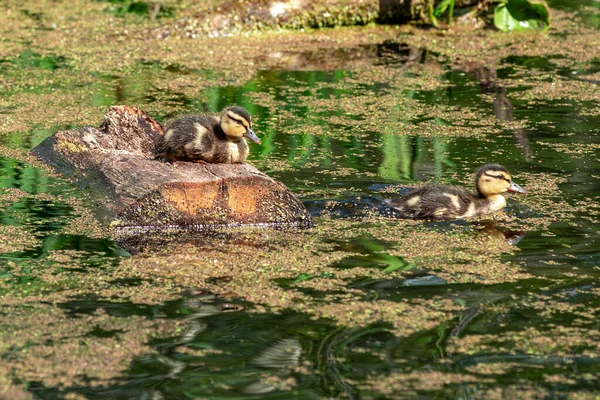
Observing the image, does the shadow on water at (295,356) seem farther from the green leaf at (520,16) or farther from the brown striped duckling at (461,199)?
the green leaf at (520,16)

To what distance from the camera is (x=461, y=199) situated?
607 cm

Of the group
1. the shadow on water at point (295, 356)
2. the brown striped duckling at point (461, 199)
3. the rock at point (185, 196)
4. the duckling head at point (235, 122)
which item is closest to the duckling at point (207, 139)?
the duckling head at point (235, 122)

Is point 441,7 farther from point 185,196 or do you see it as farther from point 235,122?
point 185,196

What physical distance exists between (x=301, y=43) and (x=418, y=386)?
7.44 m

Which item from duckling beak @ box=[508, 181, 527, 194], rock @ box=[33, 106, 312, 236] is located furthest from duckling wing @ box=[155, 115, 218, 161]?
duckling beak @ box=[508, 181, 527, 194]

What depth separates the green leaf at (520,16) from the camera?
36.4ft

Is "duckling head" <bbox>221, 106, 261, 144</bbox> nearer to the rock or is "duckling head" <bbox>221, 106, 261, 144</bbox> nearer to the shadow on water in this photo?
the rock

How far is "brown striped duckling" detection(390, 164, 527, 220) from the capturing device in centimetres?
598

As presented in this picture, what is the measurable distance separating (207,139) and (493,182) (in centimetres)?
169

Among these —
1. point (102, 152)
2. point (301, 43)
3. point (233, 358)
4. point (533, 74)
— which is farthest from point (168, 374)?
point (301, 43)

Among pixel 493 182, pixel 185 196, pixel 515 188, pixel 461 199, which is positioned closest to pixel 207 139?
pixel 185 196

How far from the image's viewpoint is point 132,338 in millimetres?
4109

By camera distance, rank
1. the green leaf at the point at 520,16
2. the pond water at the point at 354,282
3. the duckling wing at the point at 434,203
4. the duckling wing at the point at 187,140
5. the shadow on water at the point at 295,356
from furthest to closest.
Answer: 1. the green leaf at the point at 520,16
2. the duckling wing at the point at 187,140
3. the duckling wing at the point at 434,203
4. the pond water at the point at 354,282
5. the shadow on water at the point at 295,356

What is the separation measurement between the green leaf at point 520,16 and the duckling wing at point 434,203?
5.49 metres
